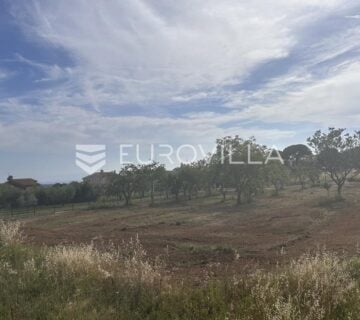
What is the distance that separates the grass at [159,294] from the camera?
537cm

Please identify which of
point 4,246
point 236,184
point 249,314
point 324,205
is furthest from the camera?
point 236,184

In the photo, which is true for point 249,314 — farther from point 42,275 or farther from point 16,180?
point 16,180

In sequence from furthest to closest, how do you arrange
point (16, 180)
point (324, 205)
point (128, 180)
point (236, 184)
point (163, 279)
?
point (16, 180) < point (128, 180) < point (236, 184) < point (324, 205) < point (163, 279)

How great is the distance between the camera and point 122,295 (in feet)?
20.8

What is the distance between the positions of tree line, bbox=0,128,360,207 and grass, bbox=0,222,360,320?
42819 mm

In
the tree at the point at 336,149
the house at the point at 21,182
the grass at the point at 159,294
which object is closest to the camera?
the grass at the point at 159,294

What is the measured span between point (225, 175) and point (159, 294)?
47795 millimetres

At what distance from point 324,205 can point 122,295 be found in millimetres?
37390

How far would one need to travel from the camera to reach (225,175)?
5366 centimetres

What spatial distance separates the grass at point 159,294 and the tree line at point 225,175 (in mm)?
42819

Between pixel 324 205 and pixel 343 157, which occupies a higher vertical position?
pixel 343 157

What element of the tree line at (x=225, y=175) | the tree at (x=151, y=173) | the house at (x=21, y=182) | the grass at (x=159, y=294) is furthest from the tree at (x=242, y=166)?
the house at (x=21, y=182)

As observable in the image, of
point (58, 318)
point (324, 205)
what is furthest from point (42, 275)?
point (324, 205)

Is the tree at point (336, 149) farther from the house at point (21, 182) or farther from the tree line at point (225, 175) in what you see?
the house at point (21, 182)
